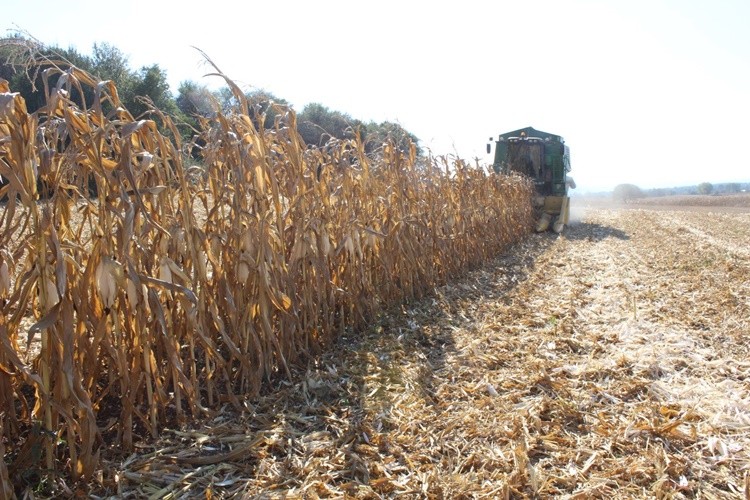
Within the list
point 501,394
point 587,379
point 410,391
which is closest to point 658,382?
point 587,379

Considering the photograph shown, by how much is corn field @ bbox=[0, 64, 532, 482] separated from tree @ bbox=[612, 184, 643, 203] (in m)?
57.0

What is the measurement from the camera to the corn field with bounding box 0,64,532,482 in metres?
1.91

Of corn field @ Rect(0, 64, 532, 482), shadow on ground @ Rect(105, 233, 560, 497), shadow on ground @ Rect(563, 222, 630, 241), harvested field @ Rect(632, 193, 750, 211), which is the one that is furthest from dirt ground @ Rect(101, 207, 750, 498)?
harvested field @ Rect(632, 193, 750, 211)

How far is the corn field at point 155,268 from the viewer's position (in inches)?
75.2

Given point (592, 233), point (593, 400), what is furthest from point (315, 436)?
point (592, 233)

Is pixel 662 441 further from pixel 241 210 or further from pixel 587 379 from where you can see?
pixel 241 210

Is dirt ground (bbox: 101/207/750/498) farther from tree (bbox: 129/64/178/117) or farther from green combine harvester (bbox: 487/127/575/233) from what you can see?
tree (bbox: 129/64/178/117)

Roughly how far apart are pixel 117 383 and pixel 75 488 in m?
0.75

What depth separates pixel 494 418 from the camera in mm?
2752

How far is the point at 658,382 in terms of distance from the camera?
3.16 meters

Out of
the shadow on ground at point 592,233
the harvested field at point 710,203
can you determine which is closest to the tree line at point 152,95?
the shadow on ground at point 592,233

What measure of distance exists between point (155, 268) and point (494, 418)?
1836 millimetres

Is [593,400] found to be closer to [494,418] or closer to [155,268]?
[494,418]

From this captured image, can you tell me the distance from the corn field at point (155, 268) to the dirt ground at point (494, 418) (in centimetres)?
22
